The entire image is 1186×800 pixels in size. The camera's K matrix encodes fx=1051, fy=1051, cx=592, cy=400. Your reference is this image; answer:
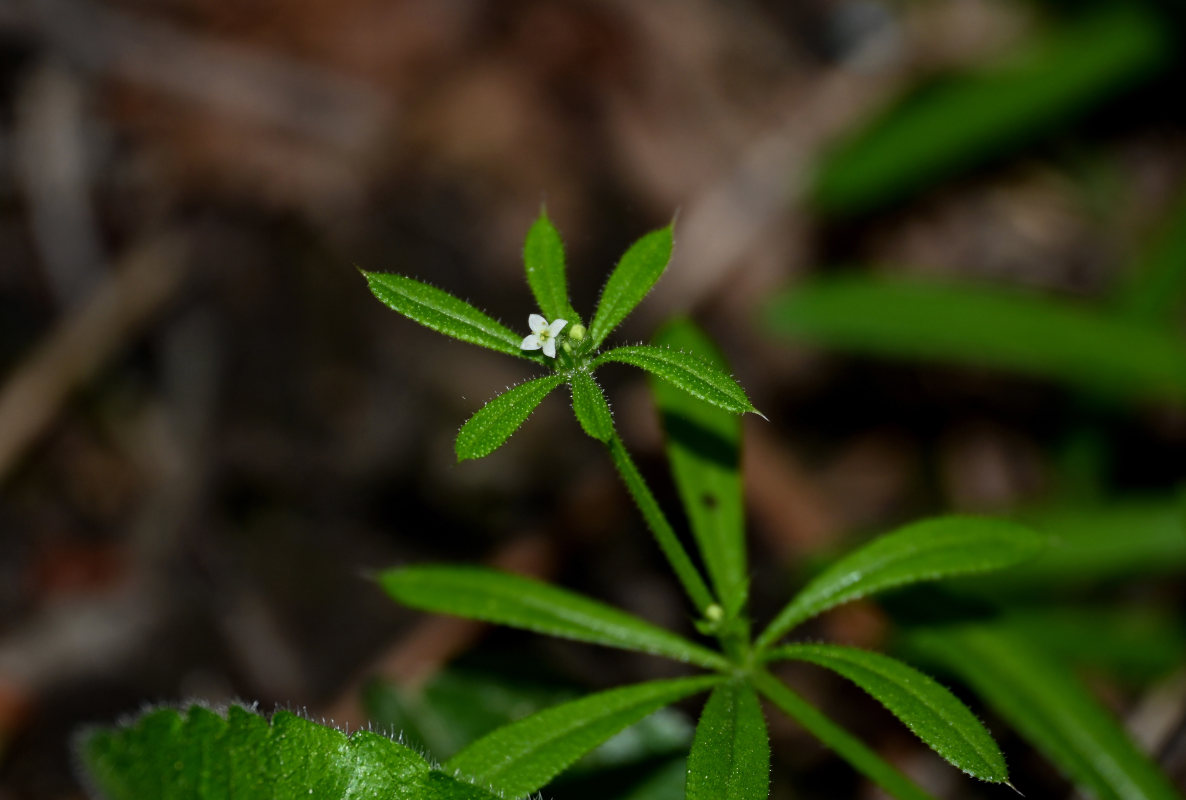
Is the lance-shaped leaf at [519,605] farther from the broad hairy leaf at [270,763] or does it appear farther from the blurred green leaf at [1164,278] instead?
the blurred green leaf at [1164,278]

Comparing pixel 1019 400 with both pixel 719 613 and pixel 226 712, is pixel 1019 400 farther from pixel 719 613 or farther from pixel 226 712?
pixel 226 712

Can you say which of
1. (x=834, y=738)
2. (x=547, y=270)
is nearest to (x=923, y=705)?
(x=834, y=738)

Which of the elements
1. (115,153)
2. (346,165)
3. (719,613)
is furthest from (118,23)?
(719,613)

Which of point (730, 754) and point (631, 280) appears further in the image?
point (631, 280)

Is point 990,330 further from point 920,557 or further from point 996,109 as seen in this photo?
point 920,557

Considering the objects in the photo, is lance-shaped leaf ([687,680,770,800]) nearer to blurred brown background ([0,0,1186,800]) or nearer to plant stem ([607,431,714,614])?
plant stem ([607,431,714,614])

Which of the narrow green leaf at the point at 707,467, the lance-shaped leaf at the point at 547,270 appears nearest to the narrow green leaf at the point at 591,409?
the lance-shaped leaf at the point at 547,270
